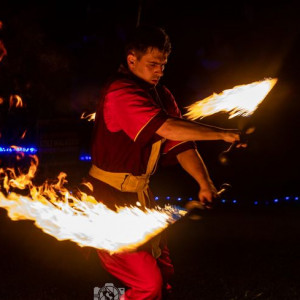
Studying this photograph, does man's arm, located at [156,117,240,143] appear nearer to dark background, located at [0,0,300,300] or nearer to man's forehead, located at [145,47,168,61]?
man's forehead, located at [145,47,168,61]

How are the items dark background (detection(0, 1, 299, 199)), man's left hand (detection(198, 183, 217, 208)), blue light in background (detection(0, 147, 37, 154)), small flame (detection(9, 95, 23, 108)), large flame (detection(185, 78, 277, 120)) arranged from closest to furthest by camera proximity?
1. large flame (detection(185, 78, 277, 120))
2. man's left hand (detection(198, 183, 217, 208))
3. blue light in background (detection(0, 147, 37, 154))
4. dark background (detection(0, 1, 299, 199))
5. small flame (detection(9, 95, 23, 108))

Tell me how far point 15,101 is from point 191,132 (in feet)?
34.6

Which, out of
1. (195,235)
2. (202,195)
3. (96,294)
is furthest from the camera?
(195,235)

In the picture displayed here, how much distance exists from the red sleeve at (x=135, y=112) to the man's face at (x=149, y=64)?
24cm

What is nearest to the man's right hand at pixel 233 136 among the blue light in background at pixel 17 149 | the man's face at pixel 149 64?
the man's face at pixel 149 64

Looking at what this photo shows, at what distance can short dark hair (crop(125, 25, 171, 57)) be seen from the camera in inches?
122

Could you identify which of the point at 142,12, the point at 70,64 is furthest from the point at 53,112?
the point at 142,12

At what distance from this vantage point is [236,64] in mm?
12828

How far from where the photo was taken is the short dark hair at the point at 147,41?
3.11 metres

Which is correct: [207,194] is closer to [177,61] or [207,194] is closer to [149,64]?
[149,64]

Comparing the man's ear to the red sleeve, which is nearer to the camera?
the red sleeve

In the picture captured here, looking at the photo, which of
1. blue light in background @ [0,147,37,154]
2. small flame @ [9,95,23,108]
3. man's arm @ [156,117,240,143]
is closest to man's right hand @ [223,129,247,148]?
man's arm @ [156,117,240,143]

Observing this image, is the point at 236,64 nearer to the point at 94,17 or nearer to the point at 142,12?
the point at 142,12

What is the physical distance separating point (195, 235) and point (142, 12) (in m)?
7.45
